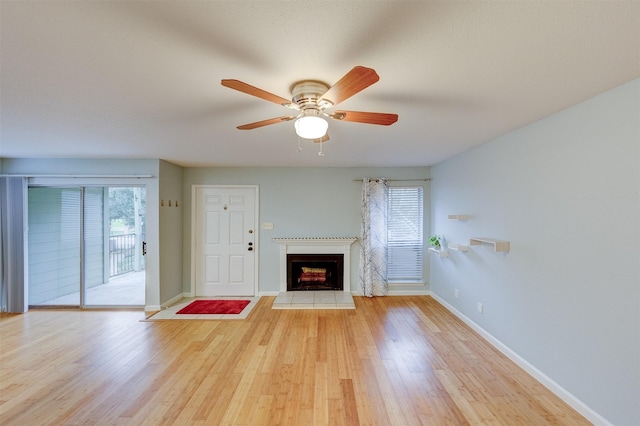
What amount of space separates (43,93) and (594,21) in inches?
128

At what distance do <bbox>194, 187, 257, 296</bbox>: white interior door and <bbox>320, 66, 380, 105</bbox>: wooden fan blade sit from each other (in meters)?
3.60

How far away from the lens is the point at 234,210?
16.0ft

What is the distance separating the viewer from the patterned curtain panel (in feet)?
15.6

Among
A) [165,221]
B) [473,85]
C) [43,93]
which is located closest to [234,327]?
[165,221]

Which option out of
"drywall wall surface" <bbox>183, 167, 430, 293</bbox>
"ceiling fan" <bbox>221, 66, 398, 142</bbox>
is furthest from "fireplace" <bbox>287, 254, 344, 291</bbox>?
"ceiling fan" <bbox>221, 66, 398, 142</bbox>

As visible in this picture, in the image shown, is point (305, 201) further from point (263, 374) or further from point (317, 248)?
point (263, 374)

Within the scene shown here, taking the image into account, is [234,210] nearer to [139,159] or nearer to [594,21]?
[139,159]

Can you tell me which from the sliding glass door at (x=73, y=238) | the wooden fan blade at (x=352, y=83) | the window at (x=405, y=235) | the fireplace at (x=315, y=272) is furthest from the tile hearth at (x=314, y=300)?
the wooden fan blade at (x=352, y=83)

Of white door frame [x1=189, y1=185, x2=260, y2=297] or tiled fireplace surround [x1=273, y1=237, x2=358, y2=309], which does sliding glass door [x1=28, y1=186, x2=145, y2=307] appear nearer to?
white door frame [x1=189, y1=185, x2=260, y2=297]

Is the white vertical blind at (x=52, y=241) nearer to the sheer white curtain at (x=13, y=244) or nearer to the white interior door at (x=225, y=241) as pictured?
the sheer white curtain at (x=13, y=244)

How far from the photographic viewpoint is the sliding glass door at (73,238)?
4180mm

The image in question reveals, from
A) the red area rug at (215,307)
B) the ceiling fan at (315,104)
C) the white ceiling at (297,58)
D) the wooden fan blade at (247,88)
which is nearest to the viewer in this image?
the white ceiling at (297,58)

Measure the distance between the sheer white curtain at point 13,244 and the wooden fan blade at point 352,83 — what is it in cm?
525

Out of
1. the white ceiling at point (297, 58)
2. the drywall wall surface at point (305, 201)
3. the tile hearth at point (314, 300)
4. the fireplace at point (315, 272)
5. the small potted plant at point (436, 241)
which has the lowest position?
the tile hearth at point (314, 300)
